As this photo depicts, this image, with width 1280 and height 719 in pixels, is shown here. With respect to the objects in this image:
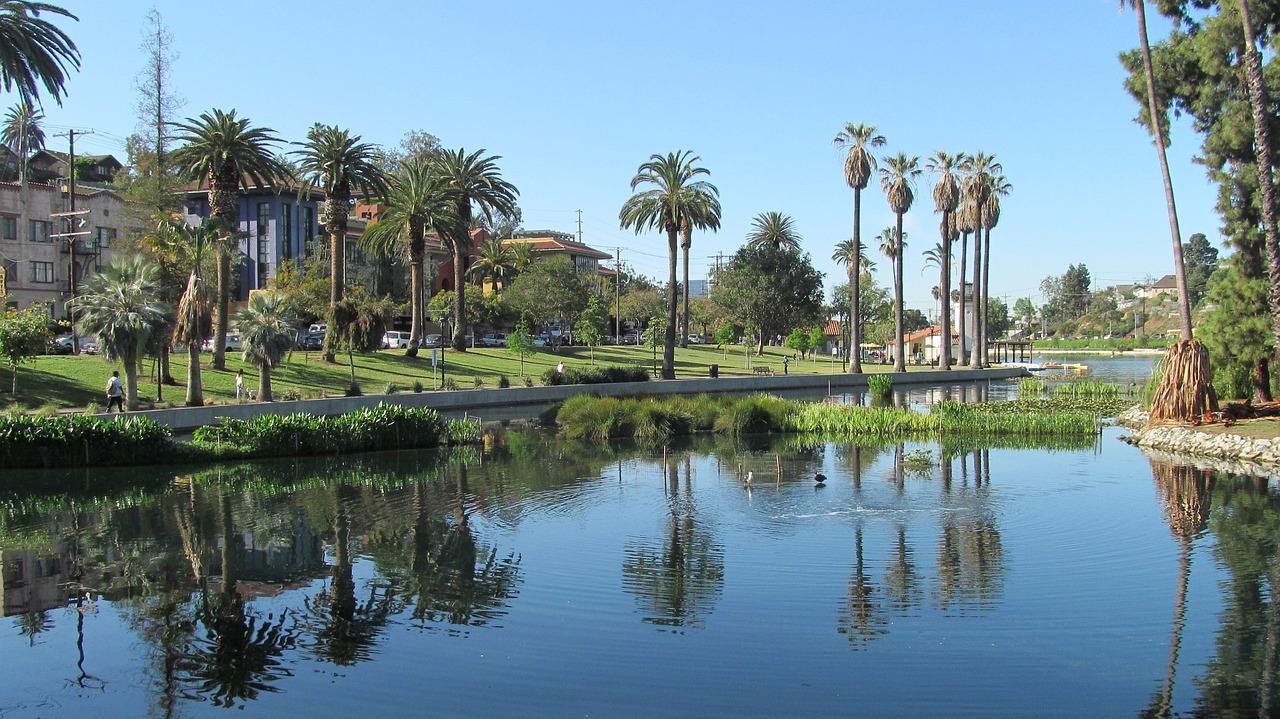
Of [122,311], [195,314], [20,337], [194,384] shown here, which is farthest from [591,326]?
[122,311]

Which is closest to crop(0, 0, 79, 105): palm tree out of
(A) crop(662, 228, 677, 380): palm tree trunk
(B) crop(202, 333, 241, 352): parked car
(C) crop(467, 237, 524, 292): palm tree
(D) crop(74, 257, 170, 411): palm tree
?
(D) crop(74, 257, 170, 411): palm tree

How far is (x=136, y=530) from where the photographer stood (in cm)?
2172

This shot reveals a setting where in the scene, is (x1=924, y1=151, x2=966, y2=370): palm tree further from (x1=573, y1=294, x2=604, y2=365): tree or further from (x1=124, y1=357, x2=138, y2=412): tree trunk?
(x1=124, y1=357, x2=138, y2=412): tree trunk

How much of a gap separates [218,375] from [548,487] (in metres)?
31.4

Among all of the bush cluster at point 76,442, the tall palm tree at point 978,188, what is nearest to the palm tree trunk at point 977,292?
the tall palm tree at point 978,188

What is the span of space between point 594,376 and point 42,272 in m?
45.1

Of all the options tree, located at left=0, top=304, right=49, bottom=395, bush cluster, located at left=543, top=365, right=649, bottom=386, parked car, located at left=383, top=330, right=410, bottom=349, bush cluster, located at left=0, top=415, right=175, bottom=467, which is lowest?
bush cluster, located at left=0, top=415, right=175, bottom=467

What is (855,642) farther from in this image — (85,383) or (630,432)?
(85,383)

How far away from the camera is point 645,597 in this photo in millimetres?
16359

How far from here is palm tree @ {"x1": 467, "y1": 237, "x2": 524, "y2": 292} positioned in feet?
341

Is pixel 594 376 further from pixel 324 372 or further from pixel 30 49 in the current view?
pixel 30 49

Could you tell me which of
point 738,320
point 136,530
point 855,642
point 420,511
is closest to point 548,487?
point 420,511

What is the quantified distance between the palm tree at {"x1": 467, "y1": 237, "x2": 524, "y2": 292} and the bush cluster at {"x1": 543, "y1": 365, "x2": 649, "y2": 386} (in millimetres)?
38255

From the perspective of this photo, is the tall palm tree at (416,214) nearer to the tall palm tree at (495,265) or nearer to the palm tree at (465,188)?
the palm tree at (465,188)
